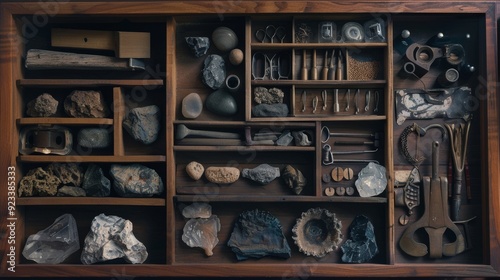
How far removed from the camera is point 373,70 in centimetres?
231

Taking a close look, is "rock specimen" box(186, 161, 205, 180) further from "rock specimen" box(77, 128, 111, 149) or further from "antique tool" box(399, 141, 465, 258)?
"antique tool" box(399, 141, 465, 258)

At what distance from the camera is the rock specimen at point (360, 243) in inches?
88.6

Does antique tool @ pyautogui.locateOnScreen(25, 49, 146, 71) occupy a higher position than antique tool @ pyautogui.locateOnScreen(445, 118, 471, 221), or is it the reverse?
antique tool @ pyautogui.locateOnScreen(25, 49, 146, 71)

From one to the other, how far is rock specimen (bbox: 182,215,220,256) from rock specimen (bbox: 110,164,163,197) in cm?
21

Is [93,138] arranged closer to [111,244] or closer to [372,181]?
[111,244]

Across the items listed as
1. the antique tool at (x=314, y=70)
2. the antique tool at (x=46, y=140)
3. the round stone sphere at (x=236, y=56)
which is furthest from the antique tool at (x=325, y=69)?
the antique tool at (x=46, y=140)

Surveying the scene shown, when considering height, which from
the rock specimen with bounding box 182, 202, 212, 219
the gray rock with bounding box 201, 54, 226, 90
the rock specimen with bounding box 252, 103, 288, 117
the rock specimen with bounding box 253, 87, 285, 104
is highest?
the gray rock with bounding box 201, 54, 226, 90

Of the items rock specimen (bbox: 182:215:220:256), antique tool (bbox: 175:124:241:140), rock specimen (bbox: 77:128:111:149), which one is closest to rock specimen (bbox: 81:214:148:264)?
rock specimen (bbox: 182:215:220:256)

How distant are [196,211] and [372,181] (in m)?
0.78

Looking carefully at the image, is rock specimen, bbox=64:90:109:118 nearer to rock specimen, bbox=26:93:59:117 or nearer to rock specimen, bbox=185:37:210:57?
rock specimen, bbox=26:93:59:117

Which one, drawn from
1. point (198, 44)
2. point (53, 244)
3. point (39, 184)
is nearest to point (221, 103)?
point (198, 44)

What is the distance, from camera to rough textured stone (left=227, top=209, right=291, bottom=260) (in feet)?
7.44

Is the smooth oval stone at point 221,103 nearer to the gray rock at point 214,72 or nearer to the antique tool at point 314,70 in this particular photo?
the gray rock at point 214,72

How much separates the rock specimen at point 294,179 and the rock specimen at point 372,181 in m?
0.24
